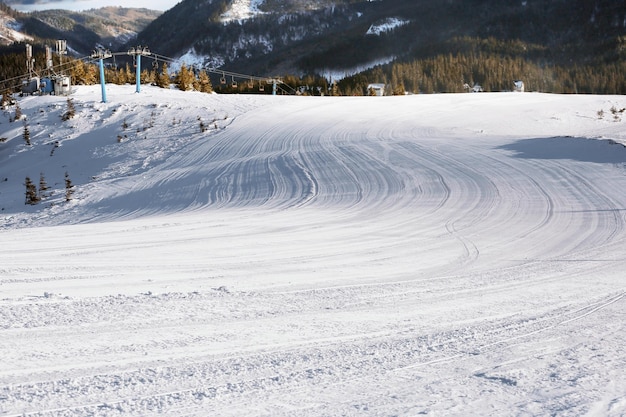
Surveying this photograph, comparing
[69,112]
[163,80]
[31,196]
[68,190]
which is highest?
[163,80]

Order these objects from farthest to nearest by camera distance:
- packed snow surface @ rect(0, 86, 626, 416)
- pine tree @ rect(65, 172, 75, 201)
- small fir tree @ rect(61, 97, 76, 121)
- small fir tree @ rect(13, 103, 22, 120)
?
small fir tree @ rect(13, 103, 22, 120) → small fir tree @ rect(61, 97, 76, 121) → pine tree @ rect(65, 172, 75, 201) → packed snow surface @ rect(0, 86, 626, 416)

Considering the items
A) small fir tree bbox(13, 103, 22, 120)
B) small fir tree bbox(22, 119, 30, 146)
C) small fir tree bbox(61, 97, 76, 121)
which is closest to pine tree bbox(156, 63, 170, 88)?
small fir tree bbox(13, 103, 22, 120)

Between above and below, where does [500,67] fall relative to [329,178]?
above

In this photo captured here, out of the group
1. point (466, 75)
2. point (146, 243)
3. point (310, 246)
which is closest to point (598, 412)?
point (310, 246)

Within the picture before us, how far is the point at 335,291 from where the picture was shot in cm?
681

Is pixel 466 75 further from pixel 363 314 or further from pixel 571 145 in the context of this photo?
pixel 363 314

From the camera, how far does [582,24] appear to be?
169 meters

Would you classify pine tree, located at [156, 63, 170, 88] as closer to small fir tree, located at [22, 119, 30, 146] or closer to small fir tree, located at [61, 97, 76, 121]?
small fir tree, located at [61, 97, 76, 121]

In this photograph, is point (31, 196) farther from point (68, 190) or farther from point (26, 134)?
point (26, 134)

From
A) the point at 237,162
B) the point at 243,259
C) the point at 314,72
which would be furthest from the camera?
the point at 314,72

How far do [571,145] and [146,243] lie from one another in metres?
14.6

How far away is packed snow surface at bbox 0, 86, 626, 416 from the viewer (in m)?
4.18

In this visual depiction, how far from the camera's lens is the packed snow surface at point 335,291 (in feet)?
13.7

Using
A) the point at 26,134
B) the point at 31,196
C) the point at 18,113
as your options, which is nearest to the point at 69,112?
the point at 26,134
